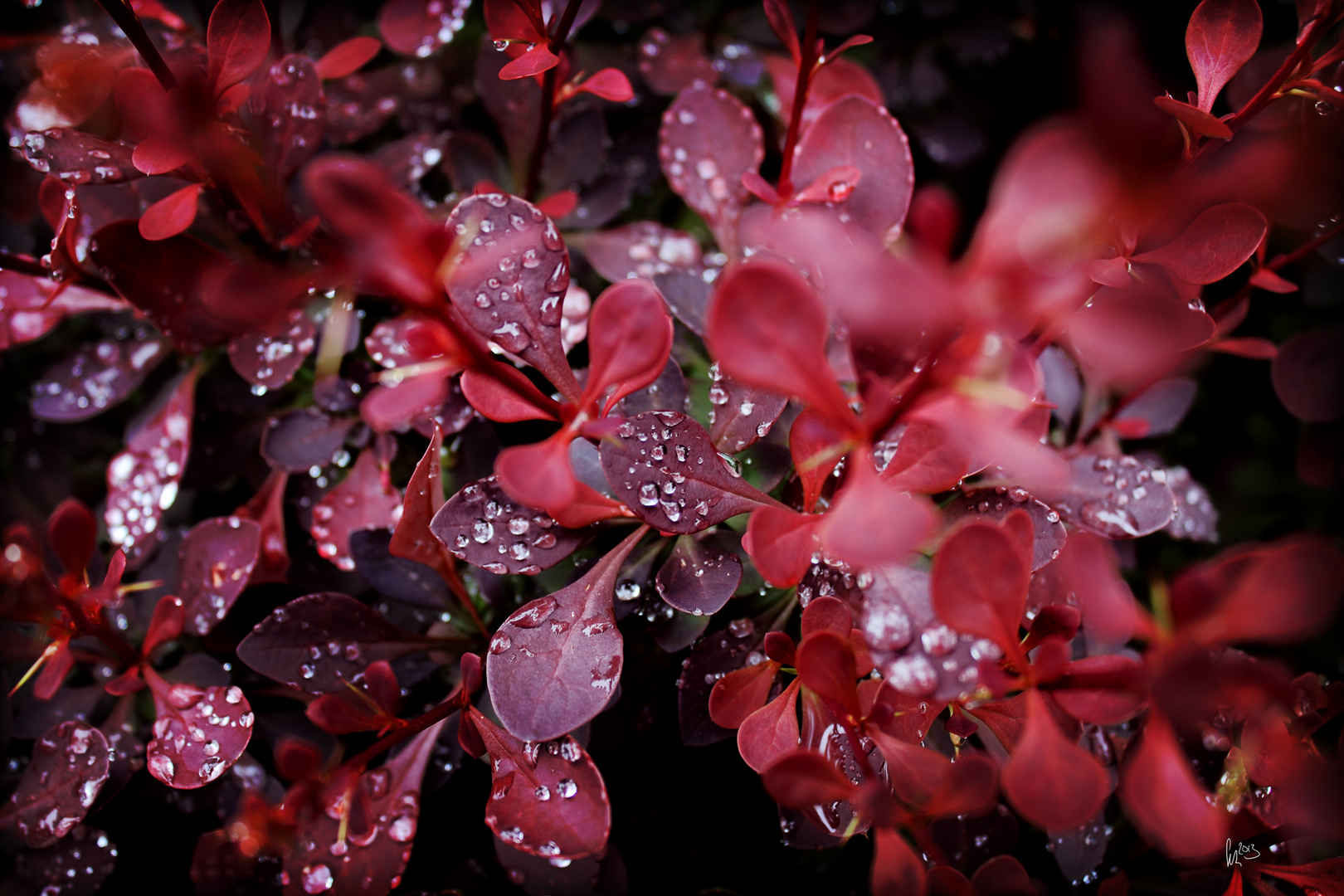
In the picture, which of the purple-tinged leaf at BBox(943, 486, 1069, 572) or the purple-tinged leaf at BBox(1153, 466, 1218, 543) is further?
the purple-tinged leaf at BBox(1153, 466, 1218, 543)

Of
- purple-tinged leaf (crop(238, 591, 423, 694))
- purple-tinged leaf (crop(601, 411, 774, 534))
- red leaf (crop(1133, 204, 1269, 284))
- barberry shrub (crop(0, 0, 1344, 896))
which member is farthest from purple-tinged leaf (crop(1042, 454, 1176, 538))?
purple-tinged leaf (crop(238, 591, 423, 694))

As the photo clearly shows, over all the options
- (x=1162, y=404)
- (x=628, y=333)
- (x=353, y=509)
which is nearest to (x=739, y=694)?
(x=628, y=333)

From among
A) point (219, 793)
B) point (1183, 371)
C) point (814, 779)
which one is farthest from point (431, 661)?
point (1183, 371)

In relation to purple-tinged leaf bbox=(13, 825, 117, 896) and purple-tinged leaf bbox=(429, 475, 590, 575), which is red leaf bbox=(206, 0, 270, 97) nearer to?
purple-tinged leaf bbox=(429, 475, 590, 575)

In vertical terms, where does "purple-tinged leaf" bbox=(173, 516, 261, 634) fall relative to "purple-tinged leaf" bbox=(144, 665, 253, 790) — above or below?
above

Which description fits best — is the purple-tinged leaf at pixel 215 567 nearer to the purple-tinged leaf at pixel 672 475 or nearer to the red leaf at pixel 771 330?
the purple-tinged leaf at pixel 672 475
